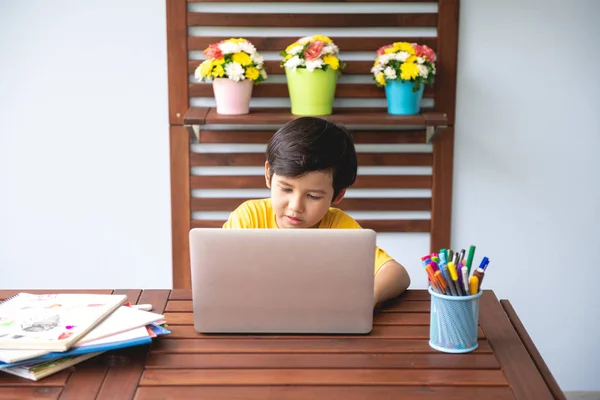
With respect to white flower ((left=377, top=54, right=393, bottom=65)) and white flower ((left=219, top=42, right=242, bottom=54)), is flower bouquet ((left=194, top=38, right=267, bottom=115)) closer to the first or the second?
white flower ((left=219, top=42, right=242, bottom=54))

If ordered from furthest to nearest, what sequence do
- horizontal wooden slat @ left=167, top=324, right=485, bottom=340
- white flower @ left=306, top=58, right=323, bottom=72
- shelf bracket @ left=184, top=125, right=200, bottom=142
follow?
shelf bracket @ left=184, top=125, right=200, bottom=142
white flower @ left=306, top=58, right=323, bottom=72
horizontal wooden slat @ left=167, top=324, right=485, bottom=340

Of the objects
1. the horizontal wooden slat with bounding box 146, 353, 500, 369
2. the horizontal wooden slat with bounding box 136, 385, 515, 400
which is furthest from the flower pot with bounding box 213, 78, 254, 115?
the horizontal wooden slat with bounding box 136, 385, 515, 400

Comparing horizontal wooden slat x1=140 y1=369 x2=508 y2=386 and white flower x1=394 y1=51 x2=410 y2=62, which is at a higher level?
white flower x1=394 y1=51 x2=410 y2=62

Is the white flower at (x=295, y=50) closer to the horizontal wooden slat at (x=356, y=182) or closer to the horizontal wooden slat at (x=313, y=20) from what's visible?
the horizontal wooden slat at (x=313, y=20)

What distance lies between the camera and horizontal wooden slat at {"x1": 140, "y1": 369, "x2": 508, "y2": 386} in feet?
4.46

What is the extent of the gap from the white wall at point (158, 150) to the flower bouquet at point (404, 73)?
244mm

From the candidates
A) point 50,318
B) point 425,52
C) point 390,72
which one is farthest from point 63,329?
point 425,52

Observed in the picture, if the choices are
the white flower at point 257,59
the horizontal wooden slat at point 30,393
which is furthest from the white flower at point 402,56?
the horizontal wooden slat at point 30,393

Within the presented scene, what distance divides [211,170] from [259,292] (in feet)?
4.92

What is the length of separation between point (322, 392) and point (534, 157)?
1922mm

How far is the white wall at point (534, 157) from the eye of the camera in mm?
2900

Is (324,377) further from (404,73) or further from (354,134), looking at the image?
(354,134)

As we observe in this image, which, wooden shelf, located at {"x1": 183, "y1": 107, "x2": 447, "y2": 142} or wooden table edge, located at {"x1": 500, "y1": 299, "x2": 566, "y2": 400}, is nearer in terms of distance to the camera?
wooden table edge, located at {"x1": 500, "y1": 299, "x2": 566, "y2": 400}

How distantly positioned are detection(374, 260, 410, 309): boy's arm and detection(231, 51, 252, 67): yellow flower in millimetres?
1113
